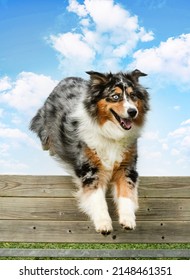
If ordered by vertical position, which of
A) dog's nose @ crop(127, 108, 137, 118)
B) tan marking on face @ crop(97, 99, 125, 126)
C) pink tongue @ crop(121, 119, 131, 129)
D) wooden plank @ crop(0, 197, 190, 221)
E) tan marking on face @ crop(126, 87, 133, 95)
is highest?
tan marking on face @ crop(126, 87, 133, 95)

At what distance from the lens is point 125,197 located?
4258mm

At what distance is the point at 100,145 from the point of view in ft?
14.5

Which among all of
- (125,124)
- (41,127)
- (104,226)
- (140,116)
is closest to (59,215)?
(104,226)

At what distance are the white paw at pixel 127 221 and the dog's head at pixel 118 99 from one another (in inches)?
30.7

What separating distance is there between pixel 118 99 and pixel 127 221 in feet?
3.38

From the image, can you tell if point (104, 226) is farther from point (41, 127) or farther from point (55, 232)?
Answer: point (41, 127)

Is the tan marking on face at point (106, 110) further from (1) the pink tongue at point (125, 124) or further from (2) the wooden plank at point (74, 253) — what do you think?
(2) the wooden plank at point (74, 253)

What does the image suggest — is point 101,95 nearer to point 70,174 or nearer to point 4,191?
point 70,174

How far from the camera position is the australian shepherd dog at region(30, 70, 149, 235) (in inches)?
165

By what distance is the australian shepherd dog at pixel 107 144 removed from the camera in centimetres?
419

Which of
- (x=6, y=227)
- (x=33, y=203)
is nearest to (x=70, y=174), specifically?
(x=33, y=203)

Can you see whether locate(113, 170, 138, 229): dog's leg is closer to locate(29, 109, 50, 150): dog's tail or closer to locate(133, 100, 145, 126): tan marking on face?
locate(133, 100, 145, 126): tan marking on face

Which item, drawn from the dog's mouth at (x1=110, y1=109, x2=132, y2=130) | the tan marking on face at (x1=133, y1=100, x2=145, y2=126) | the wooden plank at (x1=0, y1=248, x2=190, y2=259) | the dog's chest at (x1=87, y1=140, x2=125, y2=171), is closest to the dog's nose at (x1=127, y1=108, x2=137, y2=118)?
the dog's mouth at (x1=110, y1=109, x2=132, y2=130)

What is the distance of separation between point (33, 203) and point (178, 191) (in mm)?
1356
